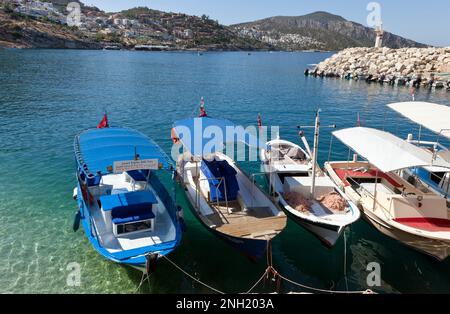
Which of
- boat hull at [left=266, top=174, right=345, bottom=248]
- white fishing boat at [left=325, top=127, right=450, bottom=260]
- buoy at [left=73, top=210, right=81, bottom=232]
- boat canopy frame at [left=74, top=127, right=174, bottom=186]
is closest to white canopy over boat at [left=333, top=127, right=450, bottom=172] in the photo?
white fishing boat at [left=325, top=127, right=450, bottom=260]

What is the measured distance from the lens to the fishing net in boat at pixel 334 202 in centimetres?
1634

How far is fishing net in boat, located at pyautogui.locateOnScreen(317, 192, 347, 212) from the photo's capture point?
53.6 ft

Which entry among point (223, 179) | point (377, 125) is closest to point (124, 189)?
point (223, 179)

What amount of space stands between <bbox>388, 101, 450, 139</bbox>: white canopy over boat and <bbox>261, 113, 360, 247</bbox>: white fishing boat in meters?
7.05

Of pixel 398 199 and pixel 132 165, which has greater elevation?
pixel 132 165

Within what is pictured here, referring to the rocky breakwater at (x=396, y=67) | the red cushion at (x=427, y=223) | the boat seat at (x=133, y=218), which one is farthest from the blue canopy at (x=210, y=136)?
the rocky breakwater at (x=396, y=67)

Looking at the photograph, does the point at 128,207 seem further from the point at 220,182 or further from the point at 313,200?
the point at 313,200

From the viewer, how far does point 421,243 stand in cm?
1439

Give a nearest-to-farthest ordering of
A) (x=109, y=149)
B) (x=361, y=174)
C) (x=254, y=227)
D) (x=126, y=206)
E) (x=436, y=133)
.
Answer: (x=126, y=206) < (x=254, y=227) < (x=109, y=149) < (x=436, y=133) < (x=361, y=174)

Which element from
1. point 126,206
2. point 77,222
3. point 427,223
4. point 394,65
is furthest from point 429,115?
point 394,65

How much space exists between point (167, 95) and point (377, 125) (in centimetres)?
3063

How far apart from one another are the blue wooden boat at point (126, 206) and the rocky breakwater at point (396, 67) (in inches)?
2709

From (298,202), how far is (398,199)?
14.5ft

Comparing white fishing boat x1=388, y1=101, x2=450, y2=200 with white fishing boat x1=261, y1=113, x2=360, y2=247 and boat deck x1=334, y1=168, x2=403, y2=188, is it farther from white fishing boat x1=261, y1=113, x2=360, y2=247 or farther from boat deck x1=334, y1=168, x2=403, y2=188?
white fishing boat x1=261, y1=113, x2=360, y2=247
